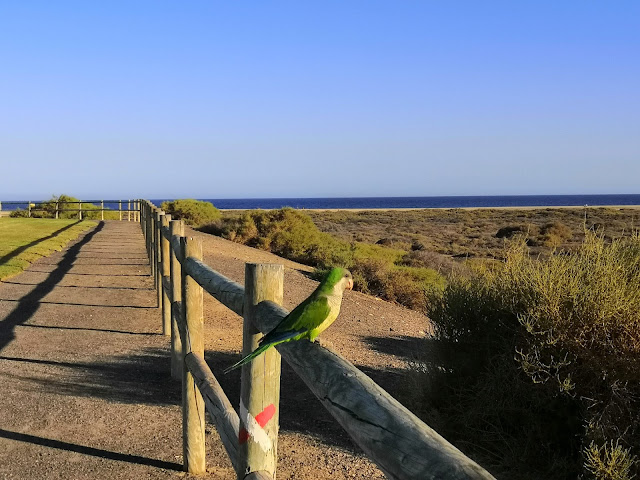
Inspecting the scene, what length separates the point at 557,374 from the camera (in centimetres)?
488

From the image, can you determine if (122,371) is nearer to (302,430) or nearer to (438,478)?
(302,430)

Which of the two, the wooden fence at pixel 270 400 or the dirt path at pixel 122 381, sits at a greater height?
the wooden fence at pixel 270 400

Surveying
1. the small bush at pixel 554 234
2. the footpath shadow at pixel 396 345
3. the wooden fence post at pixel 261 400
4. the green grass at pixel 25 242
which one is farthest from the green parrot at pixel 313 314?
the small bush at pixel 554 234

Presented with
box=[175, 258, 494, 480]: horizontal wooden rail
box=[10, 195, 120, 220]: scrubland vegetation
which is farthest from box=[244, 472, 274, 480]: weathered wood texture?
box=[10, 195, 120, 220]: scrubland vegetation

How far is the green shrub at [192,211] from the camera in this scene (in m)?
35.2

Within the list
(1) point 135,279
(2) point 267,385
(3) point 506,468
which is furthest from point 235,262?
(2) point 267,385

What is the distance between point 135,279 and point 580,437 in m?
11.4

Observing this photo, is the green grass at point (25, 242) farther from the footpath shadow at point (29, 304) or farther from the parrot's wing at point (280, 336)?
the parrot's wing at point (280, 336)

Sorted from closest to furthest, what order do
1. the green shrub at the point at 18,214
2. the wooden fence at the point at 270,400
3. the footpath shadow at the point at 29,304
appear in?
1. the wooden fence at the point at 270,400
2. the footpath shadow at the point at 29,304
3. the green shrub at the point at 18,214

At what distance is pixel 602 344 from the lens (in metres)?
5.01

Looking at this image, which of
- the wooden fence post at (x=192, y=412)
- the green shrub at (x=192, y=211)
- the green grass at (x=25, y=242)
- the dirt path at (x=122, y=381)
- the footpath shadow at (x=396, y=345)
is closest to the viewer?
the wooden fence post at (x=192, y=412)

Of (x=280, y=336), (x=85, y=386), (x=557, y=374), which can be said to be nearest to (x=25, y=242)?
(x=85, y=386)

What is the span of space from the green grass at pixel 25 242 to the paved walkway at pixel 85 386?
112 inches

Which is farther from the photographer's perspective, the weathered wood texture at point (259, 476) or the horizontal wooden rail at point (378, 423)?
the weathered wood texture at point (259, 476)
